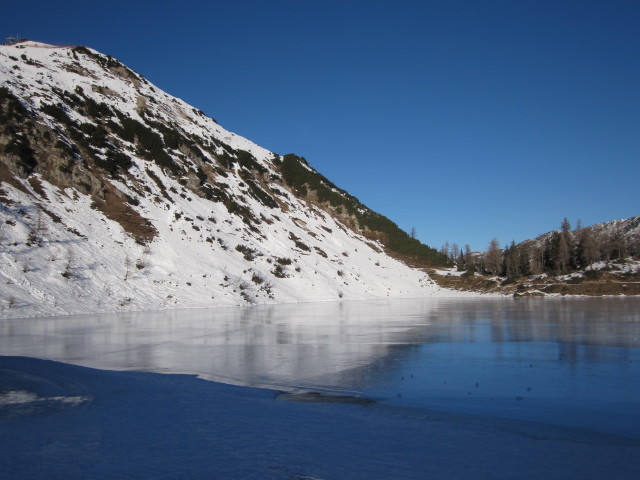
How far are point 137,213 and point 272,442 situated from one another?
36.2 metres

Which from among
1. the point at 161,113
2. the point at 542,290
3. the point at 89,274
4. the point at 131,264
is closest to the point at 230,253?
the point at 131,264

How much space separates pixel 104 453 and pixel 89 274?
25.5 m

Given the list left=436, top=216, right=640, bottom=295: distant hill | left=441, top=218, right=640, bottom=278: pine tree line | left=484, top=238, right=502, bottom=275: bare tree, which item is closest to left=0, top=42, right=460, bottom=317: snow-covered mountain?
left=436, top=216, right=640, bottom=295: distant hill

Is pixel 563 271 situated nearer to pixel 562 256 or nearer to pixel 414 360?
pixel 562 256

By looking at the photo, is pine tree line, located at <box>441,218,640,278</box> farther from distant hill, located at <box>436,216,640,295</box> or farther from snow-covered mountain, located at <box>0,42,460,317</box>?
snow-covered mountain, located at <box>0,42,460,317</box>

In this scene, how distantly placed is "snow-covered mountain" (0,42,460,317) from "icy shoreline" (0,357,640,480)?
60.9ft

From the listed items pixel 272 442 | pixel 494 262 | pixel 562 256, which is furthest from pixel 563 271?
pixel 272 442

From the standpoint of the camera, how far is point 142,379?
25.6 ft

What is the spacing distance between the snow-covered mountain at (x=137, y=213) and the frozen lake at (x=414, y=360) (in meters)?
9.62

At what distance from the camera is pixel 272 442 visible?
15.1ft

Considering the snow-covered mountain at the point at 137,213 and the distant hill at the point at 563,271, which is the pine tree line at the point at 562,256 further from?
the snow-covered mountain at the point at 137,213

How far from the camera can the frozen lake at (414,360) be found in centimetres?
632

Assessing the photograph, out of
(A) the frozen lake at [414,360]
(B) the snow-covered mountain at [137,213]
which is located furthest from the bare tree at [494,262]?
(A) the frozen lake at [414,360]

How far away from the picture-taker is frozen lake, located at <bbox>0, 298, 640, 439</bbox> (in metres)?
6.32
